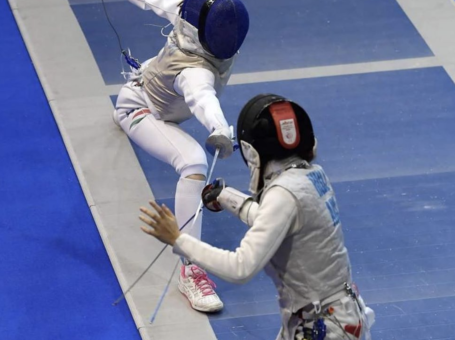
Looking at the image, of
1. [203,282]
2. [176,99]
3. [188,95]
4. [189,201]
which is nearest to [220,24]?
[188,95]

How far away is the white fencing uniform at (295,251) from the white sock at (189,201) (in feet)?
3.44

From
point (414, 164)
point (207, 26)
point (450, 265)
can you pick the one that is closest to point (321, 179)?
point (207, 26)

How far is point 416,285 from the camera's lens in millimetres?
4551

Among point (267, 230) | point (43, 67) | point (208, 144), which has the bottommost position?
point (43, 67)

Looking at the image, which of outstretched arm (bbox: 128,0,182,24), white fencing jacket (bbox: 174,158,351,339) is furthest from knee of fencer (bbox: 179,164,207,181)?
white fencing jacket (bbox: 174,158,351,339)

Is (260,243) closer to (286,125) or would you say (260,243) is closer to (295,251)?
(295,251)

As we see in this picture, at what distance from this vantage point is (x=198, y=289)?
4441 mm

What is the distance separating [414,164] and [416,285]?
2.93 feet

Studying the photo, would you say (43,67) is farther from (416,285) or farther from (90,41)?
(416,285)

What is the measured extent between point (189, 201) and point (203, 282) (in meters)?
0.35

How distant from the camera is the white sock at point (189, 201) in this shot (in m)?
4.47

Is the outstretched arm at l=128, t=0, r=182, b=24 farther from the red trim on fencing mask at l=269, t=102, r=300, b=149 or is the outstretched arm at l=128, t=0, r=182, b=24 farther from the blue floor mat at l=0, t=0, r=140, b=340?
the red trim on fencing mask at l=269, t=102, r=300, b=149

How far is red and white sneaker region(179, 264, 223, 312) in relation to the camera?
439 cm

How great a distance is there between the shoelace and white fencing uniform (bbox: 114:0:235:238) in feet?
0.56
